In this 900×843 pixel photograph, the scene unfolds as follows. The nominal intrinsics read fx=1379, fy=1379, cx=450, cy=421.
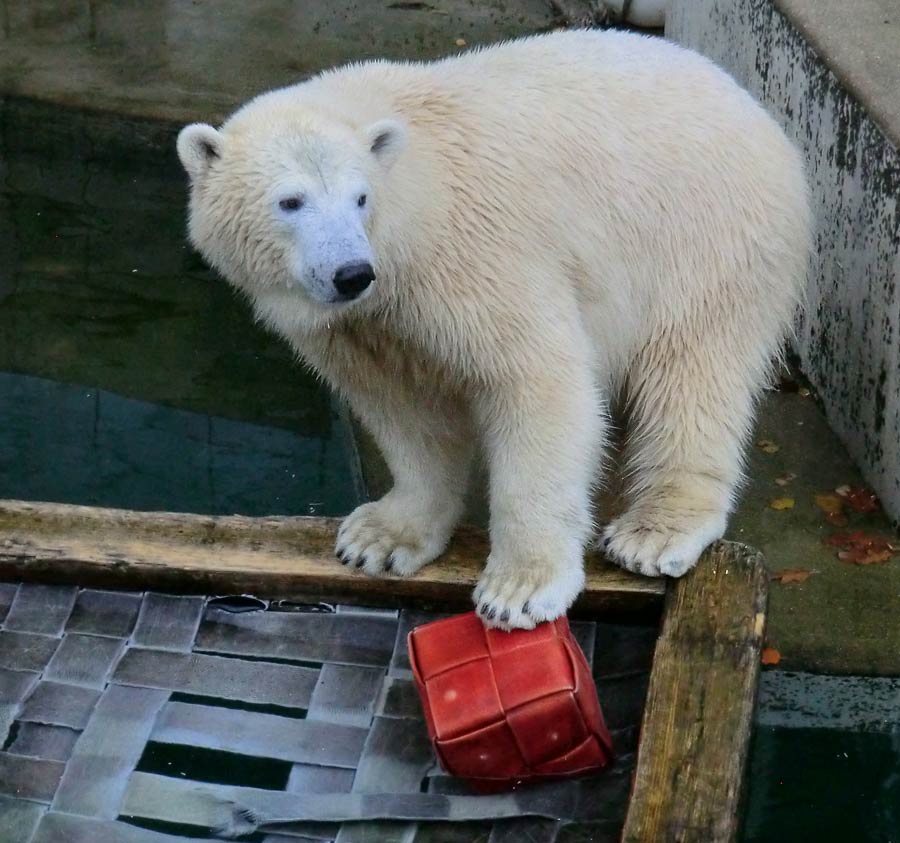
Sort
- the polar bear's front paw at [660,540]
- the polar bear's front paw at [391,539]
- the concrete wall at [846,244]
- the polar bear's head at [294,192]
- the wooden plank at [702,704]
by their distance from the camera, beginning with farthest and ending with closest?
the concrete wall at [846,244] → the polar bear's front paw at [391,539] → the polar bear's front paw at [660,540] → the polar bear's head at [294,192] → the wooden plank at [702,704]

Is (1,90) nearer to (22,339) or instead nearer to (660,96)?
(22,339)

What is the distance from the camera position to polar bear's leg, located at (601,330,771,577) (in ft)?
9.61

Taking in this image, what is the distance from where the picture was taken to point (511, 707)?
2410 mm

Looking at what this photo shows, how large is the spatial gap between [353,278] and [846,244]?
2.05 m

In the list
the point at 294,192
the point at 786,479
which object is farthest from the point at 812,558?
the point at 294,192

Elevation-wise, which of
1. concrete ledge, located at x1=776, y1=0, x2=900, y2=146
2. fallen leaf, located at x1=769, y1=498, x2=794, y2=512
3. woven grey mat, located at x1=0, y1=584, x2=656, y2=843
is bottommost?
fallen leaf, located at x1=769, y1=498, x2=794, y2=512

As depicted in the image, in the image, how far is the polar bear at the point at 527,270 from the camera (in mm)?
2441

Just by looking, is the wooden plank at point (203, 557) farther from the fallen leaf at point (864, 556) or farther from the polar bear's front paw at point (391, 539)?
the fallen leaf at point (864, 556)

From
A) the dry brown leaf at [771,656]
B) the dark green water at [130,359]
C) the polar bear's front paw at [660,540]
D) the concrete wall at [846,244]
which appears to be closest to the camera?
the polar bear's front paw at [660,540]

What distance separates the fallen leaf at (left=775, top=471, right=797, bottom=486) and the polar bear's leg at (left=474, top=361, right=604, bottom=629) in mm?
1456

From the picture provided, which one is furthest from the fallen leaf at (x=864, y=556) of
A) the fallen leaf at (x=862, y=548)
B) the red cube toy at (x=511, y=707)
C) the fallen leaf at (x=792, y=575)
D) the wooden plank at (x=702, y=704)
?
the red cube toy at (x=511, y=707)

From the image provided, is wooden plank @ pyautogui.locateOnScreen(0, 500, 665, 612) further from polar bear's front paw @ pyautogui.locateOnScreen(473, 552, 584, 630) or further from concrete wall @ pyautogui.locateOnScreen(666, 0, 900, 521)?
concrete wall @ pyautogui.locateOnScreen(666, 0, 900, 521)

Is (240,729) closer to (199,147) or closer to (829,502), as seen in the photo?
(199,147)

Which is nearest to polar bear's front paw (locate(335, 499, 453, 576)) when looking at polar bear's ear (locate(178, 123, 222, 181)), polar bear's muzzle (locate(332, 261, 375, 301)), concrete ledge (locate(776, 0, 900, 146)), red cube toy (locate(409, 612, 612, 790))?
red cube toy (locate(409, 612, 612, 790))
